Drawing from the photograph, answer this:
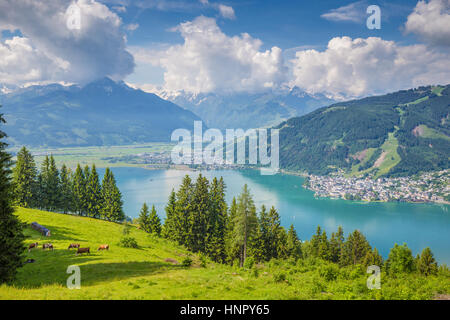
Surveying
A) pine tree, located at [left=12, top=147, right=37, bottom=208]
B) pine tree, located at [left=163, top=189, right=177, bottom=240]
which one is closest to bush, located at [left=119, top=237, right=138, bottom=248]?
pine tree, located at [left=163, top=189, right=177, bottom=240]

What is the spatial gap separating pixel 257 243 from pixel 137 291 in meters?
36.6

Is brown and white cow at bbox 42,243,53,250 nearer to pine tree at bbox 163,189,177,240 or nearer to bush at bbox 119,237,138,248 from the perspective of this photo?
bush at bbox 119,237,138,248

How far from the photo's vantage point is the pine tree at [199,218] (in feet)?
168

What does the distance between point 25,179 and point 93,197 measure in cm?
1466

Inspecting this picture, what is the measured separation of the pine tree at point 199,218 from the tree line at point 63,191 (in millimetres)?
24366

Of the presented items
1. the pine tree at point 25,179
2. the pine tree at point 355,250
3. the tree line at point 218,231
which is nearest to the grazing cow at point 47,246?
the tree line at point 218,231

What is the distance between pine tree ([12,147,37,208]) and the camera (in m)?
57.6

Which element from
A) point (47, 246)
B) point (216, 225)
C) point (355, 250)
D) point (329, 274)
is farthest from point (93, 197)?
point (355, 250)

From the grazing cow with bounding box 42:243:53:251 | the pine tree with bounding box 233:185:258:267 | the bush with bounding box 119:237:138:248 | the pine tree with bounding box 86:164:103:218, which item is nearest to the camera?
the grazing cow with bounding box 42:243:53:251

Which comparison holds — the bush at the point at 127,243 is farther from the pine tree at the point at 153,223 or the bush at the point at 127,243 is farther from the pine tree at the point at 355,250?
the pine tree at the point at 355,250

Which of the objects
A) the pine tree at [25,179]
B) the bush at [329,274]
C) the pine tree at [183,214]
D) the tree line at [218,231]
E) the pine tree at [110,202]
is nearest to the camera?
the bush at [329,274]

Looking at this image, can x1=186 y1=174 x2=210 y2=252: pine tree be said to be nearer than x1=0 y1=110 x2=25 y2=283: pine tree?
No
